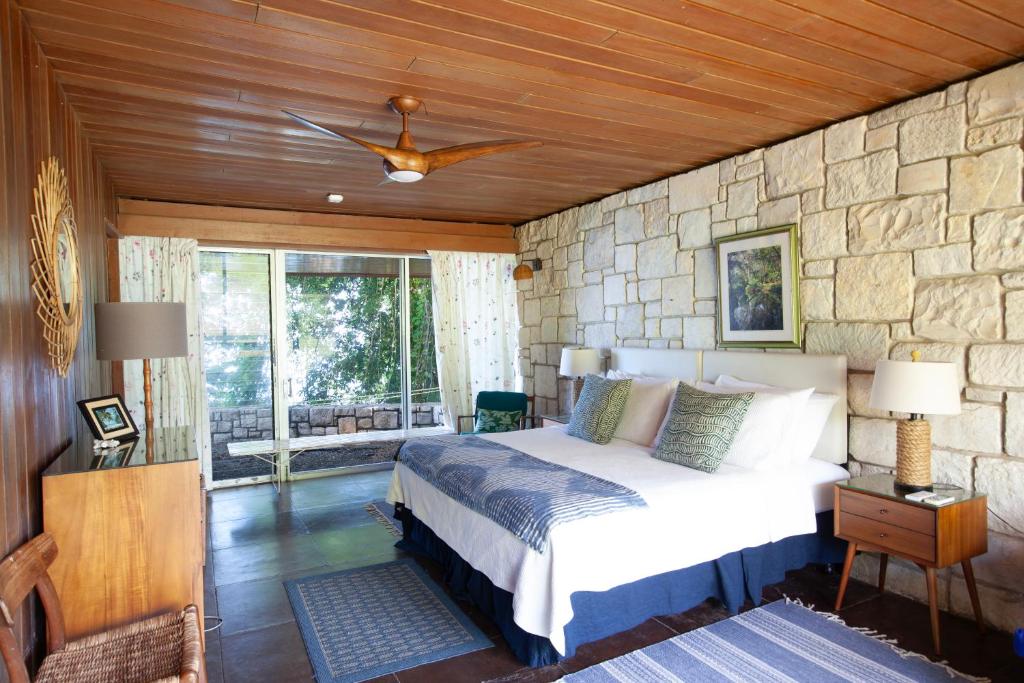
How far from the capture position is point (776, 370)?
11.9ft

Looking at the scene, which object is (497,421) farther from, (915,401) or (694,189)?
(915,401)

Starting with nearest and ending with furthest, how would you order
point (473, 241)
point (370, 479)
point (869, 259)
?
point (869, 259)
point (370, 479)
point (473, 241)

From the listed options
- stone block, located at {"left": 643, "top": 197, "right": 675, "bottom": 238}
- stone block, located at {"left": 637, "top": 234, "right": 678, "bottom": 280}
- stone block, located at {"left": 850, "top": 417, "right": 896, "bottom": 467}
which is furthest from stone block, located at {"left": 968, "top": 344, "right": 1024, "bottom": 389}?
stone block, located at {"left": 643, "top": 197, "right": 675, "bottom": 238}

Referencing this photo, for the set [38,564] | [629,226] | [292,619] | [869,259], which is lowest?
[292,619]

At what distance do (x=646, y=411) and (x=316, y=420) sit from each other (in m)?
Answer: 3.50

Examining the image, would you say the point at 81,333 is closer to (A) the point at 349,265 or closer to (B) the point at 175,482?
(B) the point at 175,482

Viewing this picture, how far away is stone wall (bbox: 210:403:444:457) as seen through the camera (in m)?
5.71

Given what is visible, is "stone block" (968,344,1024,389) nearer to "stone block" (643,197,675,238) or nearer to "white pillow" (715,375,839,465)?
"white pillow" (715,375,839,465)

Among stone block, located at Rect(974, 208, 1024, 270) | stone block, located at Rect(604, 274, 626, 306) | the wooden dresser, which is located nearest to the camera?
the wooden dresser

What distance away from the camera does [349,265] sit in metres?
6.11

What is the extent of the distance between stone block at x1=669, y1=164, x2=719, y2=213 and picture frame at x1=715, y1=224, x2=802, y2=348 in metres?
0.34

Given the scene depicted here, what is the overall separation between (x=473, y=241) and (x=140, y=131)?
3.37 meters

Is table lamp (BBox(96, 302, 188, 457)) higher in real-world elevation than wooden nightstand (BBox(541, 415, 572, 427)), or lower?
higher

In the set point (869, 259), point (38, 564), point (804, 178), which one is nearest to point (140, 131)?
point (38, 564)
